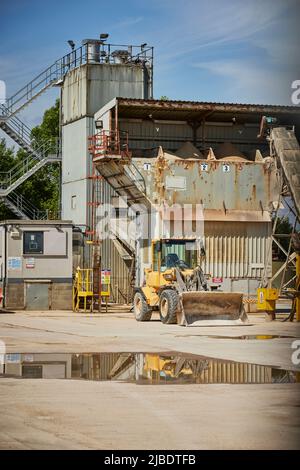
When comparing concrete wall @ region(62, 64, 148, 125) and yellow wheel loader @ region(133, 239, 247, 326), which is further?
concrete wall @ region(62, 64, 148, 125)

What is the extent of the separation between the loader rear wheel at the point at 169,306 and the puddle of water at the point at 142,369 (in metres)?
9.06

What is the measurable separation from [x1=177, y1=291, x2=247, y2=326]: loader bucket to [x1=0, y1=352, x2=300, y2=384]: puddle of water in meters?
8.34

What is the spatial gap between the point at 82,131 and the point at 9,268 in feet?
35.2

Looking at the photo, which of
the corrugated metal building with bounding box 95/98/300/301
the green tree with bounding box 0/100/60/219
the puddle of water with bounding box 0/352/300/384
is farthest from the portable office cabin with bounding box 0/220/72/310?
the green tree with bounding box 0/100/60/219

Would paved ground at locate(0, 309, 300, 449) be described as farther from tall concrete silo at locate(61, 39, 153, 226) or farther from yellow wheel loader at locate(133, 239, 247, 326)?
tall concrete silo at locate(61, 39, 153, 226)

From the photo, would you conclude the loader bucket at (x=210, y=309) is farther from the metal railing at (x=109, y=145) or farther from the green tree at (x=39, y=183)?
the green tree at (x=39, y=183)

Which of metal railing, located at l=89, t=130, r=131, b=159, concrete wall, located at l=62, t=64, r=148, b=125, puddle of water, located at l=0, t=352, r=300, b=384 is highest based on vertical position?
concrete wall, located at l=62, t=64, r=148, b=125

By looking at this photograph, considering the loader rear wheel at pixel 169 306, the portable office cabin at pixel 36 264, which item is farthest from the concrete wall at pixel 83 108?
the loader rear wheel at pixel 169 306

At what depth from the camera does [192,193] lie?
36469 mm

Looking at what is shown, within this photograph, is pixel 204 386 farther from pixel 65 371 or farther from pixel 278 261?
pixel 278 261

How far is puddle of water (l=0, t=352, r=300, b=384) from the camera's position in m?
13.2

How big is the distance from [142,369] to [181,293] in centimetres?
1095

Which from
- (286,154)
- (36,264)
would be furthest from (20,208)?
(286,154)

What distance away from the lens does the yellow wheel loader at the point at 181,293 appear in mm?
25641
